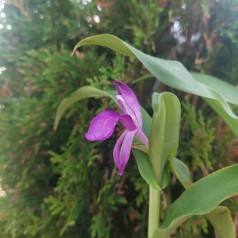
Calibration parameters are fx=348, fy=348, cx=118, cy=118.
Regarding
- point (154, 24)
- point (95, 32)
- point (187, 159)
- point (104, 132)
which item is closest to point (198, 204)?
point (104, 132)

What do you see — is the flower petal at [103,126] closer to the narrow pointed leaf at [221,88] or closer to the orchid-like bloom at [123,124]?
the orchid-like bloom at [123,124]

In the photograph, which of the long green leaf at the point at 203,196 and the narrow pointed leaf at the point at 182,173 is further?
the narrow pointed leaf at the point at 182,173

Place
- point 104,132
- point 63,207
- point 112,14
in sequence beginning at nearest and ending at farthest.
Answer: point 104,132 < point 63,207 < point 112,14

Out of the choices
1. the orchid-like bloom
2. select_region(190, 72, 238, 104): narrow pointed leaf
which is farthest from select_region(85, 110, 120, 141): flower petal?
select_region(190, 72, 238, 104): narrow pointed leaf

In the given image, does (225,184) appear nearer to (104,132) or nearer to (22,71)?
(104,132)

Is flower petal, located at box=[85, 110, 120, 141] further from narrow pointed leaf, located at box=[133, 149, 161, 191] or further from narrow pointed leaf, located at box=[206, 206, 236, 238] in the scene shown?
narrow pointed leaf, located at box=[206, 206, 236, 238]

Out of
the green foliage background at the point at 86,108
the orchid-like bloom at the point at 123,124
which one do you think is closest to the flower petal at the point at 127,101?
the orchid-like bloom at the point at 123,124

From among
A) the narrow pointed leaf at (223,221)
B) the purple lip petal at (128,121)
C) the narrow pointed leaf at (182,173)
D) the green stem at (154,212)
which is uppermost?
the purple lip petal at (128,121)

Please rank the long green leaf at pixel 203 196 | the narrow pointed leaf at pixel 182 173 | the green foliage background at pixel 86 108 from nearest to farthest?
1. the long green leaf at pixel 203 196
2. the narrow pointed leaf at pixel 182 173
3. the green foliage background at pixel 86 108
